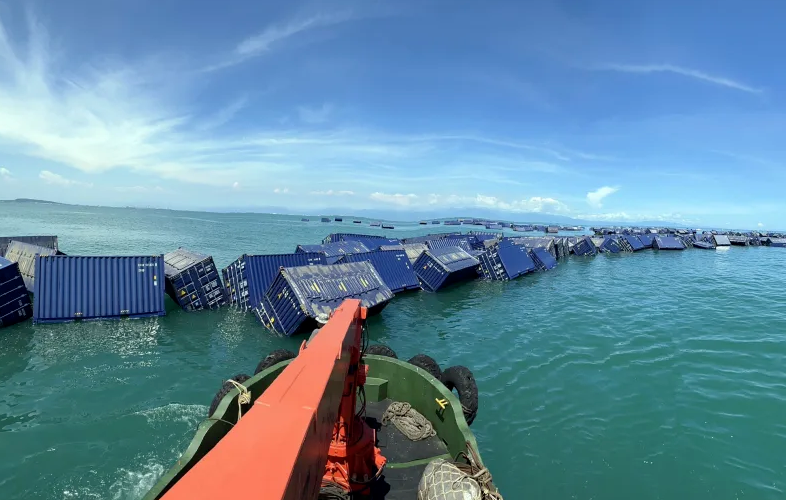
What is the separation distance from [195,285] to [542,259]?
126 feet

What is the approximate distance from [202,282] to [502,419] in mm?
19847

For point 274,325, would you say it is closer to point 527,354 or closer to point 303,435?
point 527,354

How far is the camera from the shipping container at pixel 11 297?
18734mm

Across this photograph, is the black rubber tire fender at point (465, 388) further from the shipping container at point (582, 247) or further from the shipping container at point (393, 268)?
the shipping container at point (582, 247)

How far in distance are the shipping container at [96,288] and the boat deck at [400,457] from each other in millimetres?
17000

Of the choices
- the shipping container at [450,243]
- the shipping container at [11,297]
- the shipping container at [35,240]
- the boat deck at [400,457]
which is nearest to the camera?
the boat deck at [400,457]

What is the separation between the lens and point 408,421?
34.1 feet

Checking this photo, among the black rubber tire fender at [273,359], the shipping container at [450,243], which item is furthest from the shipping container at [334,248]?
the black rubber tire fender at [273,359]

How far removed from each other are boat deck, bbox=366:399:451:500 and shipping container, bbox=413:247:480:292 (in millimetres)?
20344

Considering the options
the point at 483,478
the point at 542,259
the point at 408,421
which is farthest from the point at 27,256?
the point at 542,259

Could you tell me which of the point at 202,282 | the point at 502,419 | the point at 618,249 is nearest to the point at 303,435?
the point at 502,419

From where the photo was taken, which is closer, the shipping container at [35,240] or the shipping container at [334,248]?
the shipping container at [334,248]

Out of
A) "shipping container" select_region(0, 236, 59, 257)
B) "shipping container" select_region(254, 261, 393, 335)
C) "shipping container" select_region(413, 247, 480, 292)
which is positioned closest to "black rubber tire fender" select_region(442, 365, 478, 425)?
"shipping container" select_region(254, 261, 393, 335)

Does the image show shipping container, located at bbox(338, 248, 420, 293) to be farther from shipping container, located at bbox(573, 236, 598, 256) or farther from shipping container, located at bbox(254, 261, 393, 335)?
shipping container, located at bbox(573, 236, 598, 256)
